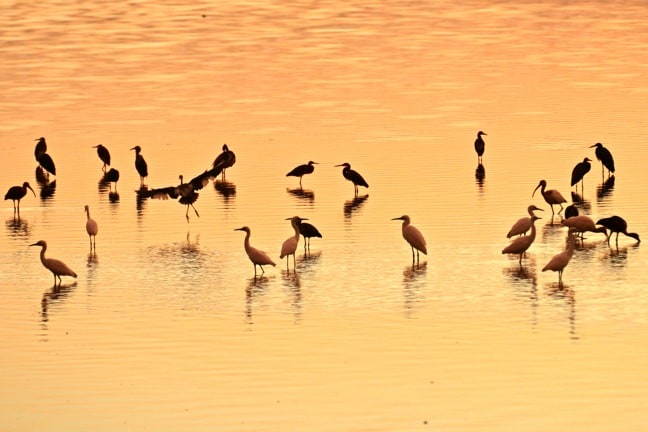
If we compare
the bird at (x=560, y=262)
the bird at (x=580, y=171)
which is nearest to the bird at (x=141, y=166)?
the bird at (x=580, y=171)

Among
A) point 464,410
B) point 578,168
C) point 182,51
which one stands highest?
point 182,51

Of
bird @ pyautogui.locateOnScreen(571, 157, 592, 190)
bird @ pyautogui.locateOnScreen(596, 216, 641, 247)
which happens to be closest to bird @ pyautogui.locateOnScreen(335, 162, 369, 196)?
bird @ pyautogui.locateOnScreen(571, 157, 592, 190)

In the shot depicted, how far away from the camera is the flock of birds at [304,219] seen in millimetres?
27094

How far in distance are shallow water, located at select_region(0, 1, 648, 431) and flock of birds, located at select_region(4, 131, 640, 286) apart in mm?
313

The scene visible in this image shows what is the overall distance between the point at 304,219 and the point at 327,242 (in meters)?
1.50

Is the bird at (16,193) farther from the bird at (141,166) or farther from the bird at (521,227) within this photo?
the bird at (521,227)

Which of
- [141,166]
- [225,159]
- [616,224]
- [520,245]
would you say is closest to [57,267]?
[520,245]

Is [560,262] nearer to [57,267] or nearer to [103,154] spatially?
[57,267]

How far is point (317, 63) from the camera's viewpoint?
5741cm

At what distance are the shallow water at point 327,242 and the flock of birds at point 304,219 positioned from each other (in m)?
0.31

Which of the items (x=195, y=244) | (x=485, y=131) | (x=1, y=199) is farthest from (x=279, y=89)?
(x=195, y=244)

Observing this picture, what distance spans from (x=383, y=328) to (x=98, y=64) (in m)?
37.0

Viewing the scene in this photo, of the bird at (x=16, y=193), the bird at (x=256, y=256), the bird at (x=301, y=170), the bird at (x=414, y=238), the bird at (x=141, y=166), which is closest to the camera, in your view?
the bird at (x=256, y=256)

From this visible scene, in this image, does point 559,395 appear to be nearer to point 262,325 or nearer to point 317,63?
point 262,325
